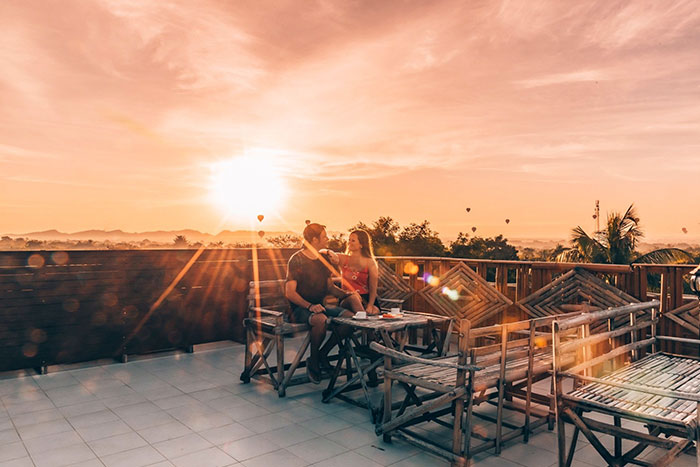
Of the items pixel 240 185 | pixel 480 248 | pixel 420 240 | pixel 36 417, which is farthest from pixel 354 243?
pixel 480 248

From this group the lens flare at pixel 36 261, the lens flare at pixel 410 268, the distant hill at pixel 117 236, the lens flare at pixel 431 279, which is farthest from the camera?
the distant hill at pixel 117 236

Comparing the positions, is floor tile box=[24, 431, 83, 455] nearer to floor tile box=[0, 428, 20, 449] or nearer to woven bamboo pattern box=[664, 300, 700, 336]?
floor tile box=[0, 428, 20, 449]

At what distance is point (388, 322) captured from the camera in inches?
174

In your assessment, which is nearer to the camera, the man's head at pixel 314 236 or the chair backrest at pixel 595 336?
the chair backrest at pixel 595 336

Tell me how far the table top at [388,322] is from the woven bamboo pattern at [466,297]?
1972mm

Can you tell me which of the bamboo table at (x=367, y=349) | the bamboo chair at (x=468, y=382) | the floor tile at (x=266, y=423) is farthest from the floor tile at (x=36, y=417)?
the bamboo chair at (x=468, y=382)

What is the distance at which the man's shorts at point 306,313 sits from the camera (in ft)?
15.8

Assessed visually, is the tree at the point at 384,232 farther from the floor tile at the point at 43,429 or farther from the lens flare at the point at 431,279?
the floor tile at the point at 43,429

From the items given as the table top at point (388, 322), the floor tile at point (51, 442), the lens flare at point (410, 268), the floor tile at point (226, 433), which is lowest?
the floor tile at point (51, 442)

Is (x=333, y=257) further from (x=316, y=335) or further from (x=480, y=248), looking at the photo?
(x=480, y=248)

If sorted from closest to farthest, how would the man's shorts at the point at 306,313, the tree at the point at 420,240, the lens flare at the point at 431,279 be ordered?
the man's shorts at the point at 306,313
the lens flare at the point at 431,279
the tree at the point at 420,240

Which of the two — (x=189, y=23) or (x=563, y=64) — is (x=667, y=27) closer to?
(x=563, y=64)

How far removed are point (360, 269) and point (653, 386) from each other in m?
3.20

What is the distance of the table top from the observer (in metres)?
4.20
